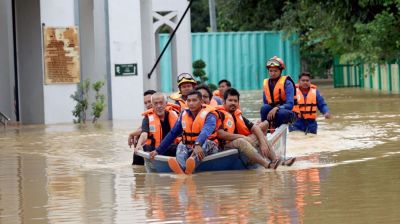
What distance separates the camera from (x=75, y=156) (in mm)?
20172

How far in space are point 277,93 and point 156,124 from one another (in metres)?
3.00

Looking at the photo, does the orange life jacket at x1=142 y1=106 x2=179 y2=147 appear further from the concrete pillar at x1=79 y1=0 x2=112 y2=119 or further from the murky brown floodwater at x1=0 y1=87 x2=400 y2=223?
the concrete pillar at x1=79 y1=0 x2=112 y2=119

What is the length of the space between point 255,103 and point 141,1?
7558 mm

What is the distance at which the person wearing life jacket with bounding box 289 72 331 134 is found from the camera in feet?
71.9

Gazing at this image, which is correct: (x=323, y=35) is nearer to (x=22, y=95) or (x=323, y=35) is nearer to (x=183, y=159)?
(x=22, y=95)

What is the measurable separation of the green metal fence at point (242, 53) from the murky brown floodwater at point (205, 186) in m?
32.3

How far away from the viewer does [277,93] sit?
62.6ft

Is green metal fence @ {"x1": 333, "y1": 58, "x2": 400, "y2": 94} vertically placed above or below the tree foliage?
below

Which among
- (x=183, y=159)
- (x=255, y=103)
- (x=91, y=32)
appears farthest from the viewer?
(x=255, y=103)

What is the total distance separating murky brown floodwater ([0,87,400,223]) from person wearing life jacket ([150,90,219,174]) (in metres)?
0.24

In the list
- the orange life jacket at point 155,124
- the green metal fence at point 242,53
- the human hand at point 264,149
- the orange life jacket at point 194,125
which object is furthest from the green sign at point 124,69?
the green metal fence at point 242,53

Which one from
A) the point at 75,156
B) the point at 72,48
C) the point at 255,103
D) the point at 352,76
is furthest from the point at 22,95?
the point at 352,76

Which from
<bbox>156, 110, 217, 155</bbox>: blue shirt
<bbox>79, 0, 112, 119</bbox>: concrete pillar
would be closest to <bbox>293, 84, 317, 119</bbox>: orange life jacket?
<bbox>156, 110, 217, 155</bbox>: blue shirt

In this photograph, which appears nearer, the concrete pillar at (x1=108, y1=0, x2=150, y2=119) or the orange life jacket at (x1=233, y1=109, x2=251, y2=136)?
the orange life jacket at (x1=233, y1=109, x2=251, y2=136)
